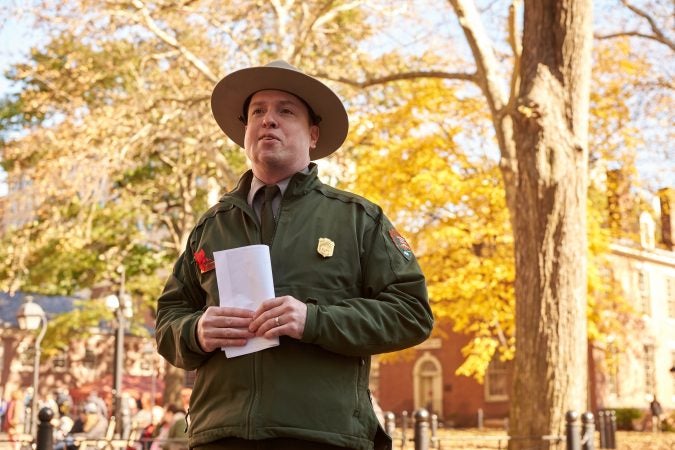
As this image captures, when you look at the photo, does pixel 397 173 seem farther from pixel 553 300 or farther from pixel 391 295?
pixel 391 295

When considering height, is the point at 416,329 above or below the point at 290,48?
below

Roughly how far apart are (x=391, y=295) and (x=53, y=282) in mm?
30093

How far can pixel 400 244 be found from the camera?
9.69 ft

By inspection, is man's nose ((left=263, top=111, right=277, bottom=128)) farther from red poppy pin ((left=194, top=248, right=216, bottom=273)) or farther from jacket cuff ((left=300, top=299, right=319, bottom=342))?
jacket cuff ((left=300, top=299, right=319, bottom=342))

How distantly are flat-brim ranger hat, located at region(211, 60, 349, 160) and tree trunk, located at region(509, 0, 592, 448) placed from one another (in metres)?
8.18

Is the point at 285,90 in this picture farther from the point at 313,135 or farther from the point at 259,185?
the point at 259,185

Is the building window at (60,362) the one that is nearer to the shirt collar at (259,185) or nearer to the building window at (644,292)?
the building window at (644,292)

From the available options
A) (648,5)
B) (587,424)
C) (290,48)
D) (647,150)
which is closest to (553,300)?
(587,424)

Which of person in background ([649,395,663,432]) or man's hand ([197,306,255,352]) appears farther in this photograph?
person in background ([649,395,663,432])

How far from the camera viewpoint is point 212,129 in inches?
805

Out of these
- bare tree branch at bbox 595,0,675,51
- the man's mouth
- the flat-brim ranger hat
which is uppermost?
bare tree branch at bbox 595,0,675,51

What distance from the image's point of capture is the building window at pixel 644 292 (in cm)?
4125

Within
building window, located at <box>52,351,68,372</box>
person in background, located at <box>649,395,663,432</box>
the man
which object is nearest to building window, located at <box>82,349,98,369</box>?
building window, located at <box>52,351,68,372</box>

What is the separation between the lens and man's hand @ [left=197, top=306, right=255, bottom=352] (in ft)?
8.71
